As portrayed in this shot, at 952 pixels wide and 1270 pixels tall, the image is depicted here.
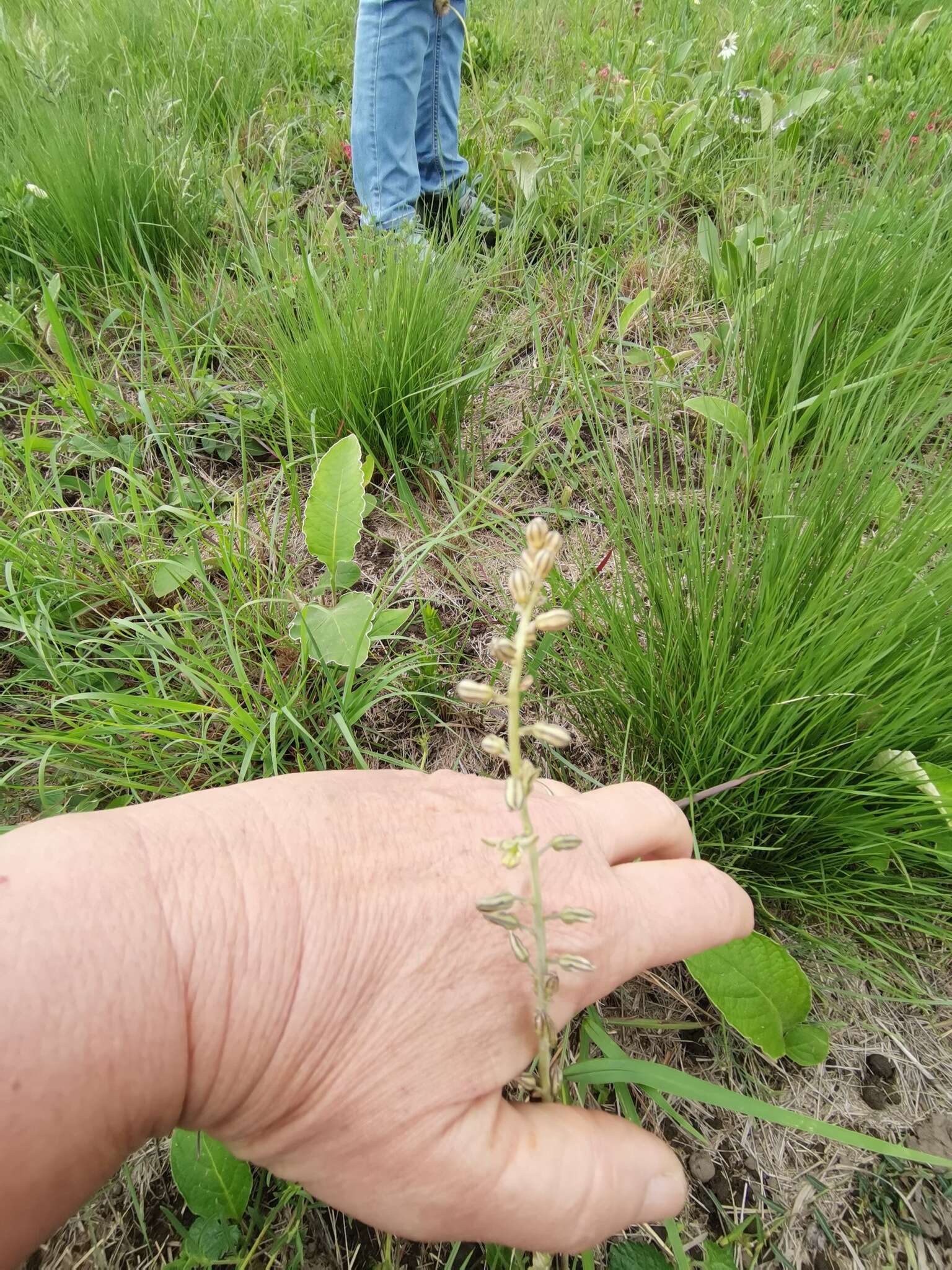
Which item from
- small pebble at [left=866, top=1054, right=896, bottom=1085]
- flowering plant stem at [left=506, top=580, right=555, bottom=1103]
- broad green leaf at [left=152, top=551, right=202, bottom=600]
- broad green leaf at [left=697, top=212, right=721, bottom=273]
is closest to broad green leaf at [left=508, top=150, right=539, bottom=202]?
broad green leaf at [left=697, top=212, right=721, bottom=273]

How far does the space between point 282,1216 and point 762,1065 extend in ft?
2.07

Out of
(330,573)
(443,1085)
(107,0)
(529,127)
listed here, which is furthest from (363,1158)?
Result: (107,0)

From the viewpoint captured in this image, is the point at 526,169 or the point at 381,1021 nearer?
the point at 381,1021

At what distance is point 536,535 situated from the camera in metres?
0.48

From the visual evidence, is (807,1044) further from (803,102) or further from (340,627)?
(803,102)

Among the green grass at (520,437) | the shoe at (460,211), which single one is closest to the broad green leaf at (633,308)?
the green grass at (520,437)

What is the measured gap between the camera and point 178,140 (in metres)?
2.07

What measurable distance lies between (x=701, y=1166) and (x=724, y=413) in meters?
1.13

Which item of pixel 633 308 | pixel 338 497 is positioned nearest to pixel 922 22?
pixel 633 308

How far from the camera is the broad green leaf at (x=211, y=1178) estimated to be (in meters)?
0.78

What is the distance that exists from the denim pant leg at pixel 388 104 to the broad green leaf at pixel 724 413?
1040 mm

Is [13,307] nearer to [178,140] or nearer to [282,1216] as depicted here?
[178,140]

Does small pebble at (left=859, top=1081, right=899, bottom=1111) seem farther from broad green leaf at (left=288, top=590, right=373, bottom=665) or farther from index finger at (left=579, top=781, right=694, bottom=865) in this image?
broad green leaf at (left=288, top=590, right=373, bottom=665)

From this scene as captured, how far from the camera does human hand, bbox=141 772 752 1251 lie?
0.59 m
